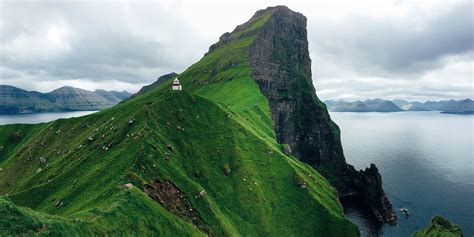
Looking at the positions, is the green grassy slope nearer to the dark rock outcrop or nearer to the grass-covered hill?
the grass-covered hill

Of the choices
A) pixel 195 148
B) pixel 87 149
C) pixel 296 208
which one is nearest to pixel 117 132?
pixel 87 149

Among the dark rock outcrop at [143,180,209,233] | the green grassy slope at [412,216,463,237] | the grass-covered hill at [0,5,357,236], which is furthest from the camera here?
the green grassy slope at [412,216,463,237]

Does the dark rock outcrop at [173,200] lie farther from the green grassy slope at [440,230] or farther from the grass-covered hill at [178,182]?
the green grassy slope at [440,230]

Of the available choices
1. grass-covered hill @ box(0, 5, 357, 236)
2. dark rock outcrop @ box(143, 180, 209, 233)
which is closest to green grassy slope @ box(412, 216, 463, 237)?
grass-covered hill @ box(0, 5, 357, 236)

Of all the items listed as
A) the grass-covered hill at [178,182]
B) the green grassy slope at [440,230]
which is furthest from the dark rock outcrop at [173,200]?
the green grassy slope at [440,230]

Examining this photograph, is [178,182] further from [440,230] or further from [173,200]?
[440,230]

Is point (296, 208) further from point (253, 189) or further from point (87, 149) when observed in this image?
point (87, 149)

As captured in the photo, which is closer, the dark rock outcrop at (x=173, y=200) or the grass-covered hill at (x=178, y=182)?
the grass-covered hill at (x=178, y=182)

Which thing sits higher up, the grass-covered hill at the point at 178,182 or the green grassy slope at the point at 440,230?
the grass-covered hill at the point at 178,182

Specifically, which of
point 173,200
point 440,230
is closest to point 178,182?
point 173,200
